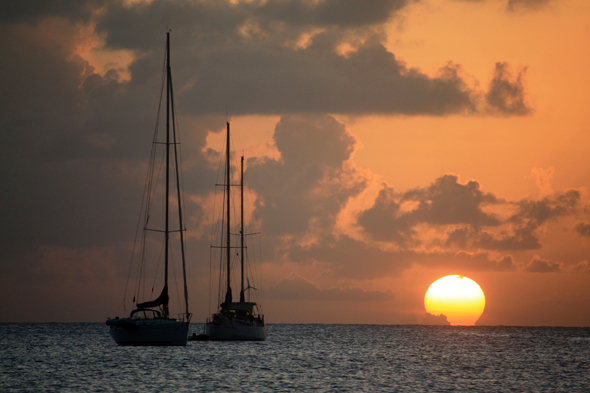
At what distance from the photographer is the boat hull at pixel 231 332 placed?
88.1m

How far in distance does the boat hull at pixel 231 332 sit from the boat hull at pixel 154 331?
60.6 feet

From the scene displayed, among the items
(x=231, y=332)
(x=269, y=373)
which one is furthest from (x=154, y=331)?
(x=231, y=332)

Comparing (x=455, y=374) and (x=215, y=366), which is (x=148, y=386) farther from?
(x=455, y=374)

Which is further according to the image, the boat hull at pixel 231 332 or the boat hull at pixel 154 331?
the boat hull at pixel 231 332

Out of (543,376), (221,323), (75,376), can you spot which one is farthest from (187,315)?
(543,376)

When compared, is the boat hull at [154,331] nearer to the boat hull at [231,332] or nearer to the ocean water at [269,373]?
the ocean water at [269,373]

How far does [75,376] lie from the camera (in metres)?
61.7

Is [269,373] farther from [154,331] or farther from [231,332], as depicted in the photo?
[231,332]

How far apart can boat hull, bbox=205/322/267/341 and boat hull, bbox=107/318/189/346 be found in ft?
60.6

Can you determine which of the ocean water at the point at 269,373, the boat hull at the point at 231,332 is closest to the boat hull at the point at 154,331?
the ocean water at the point at 269,373

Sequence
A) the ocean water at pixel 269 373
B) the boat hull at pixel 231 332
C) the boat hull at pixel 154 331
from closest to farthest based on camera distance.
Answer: the ocean water at pixel 269 373 → the boat hull at pixel 154 331 → the boat hull at pixel 231 332

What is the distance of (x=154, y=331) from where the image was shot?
68812 mm

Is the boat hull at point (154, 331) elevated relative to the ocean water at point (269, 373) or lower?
elevated

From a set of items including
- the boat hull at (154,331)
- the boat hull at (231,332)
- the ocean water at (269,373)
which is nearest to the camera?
the ocean water at (269,373)
